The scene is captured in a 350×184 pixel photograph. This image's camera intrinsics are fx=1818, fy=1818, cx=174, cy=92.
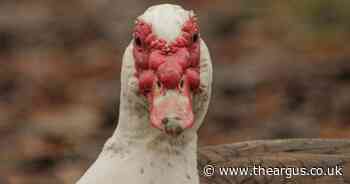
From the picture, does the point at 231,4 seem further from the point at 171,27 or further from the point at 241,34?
the point at 171,27

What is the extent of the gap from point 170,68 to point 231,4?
5963 millimetres

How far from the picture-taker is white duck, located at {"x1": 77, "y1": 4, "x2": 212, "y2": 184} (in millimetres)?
4348

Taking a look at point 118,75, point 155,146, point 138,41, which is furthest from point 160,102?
point 118,75

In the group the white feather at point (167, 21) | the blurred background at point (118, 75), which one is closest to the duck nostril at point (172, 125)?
the white feather at point (167, 21)

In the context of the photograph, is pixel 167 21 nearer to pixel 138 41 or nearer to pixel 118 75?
pixel 138 41

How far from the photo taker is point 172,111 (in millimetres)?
4312

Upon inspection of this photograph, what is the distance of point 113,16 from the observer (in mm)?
9898

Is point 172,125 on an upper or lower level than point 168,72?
lower

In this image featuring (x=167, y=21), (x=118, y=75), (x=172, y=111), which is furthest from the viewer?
(x=118, y=75)

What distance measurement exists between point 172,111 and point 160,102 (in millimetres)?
47

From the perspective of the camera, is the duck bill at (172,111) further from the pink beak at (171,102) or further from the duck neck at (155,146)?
the duck neck at (155,146)

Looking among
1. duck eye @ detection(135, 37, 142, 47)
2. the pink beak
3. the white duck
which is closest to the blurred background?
the white duck

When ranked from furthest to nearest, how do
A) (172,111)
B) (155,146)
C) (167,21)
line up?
(155,146) → (167,21) → (172,111)

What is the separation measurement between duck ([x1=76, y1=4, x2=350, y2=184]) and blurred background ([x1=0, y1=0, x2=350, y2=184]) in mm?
2965
